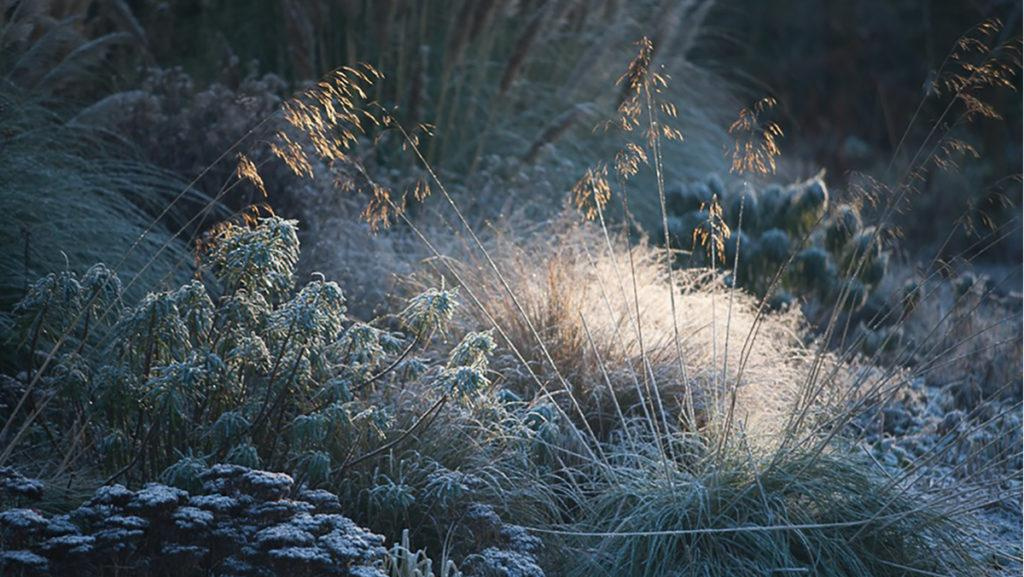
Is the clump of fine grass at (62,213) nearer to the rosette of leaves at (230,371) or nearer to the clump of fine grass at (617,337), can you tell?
the rosette of leaves at (230,371)

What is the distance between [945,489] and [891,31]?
41.1 feet

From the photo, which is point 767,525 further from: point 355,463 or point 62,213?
point 62,213

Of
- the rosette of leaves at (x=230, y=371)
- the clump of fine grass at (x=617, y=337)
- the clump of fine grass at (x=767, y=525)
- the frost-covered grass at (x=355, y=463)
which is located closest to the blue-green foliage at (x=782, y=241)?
the clump of fine grass at (x=617, y=337)

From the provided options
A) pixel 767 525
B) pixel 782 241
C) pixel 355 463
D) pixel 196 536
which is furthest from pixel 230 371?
pixel 782 241

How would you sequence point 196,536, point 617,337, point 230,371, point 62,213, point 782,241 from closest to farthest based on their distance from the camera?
point 196,536, point 230,371, point 62,213, point 617,337, point 782,241

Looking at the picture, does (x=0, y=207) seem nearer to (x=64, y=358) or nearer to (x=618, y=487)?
(x=64, y=358)

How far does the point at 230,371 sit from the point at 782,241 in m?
3.72

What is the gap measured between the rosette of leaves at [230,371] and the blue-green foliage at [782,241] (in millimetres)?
3202

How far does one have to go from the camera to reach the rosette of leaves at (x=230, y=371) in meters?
Result: 3.21

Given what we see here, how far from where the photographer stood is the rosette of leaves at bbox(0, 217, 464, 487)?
3.21 m

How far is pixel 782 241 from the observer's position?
6301 millimetres

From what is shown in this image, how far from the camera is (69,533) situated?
2.85m

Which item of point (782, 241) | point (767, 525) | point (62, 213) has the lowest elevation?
point (782, 241)

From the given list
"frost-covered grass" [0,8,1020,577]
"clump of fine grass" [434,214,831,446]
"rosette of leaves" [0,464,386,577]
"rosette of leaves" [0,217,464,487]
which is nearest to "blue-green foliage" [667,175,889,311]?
"clump of fine grass" [434,214,831,446]
